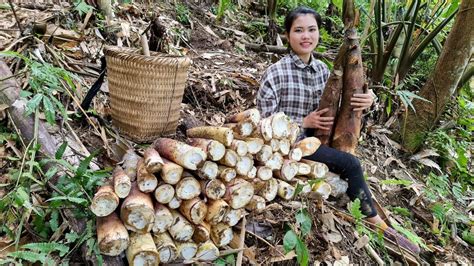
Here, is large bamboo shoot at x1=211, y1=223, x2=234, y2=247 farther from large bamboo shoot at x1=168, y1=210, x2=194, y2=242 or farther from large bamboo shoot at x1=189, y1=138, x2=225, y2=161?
large bamboo shoot at x1=189, y1=138, x2=225, y2=161

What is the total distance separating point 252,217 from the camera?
2.13 m

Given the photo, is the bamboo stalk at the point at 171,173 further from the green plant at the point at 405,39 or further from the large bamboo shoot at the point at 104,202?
the green plant at the point at 405,39

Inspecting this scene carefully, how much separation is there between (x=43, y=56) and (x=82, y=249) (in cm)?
161

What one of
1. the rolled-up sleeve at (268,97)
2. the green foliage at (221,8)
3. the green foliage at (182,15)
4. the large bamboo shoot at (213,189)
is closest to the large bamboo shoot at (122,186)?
the large bamboo shoot at (213,189)

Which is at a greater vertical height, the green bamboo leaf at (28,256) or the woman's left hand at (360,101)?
the woman's left hand at (360,101)

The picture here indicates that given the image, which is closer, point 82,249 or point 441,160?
point 82,249

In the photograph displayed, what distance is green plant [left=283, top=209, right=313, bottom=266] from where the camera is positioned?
6.31 feet

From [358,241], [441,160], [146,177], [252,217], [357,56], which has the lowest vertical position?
[441,160]

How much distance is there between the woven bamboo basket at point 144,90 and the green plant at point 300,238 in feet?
3.66

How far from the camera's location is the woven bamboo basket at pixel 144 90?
101 inches

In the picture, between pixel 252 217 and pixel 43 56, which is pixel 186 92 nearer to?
pixel 43 56

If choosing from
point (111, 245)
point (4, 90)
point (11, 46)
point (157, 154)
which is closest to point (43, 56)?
point (11, 46)

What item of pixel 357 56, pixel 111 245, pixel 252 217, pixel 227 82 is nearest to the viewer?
pixel 111 245

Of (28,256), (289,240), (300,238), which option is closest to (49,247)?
(28,256)
